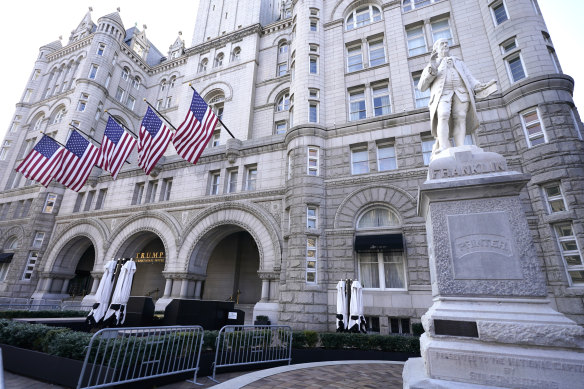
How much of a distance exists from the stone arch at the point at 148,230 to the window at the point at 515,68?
23.4 meters

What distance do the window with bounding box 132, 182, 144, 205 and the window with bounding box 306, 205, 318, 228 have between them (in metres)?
16.6

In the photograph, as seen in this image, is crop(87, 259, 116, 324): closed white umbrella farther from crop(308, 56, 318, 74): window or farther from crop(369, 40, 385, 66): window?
crop(369, 40, 385, 66): window

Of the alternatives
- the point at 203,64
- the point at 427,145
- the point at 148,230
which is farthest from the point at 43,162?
the point at 427,145

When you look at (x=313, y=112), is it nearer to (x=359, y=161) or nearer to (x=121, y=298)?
(x=359, y=161)

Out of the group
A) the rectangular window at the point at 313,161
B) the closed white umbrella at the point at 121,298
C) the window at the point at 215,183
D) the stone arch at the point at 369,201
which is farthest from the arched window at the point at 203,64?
the closed white umbrella at the point at 121,298

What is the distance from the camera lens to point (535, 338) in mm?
3898

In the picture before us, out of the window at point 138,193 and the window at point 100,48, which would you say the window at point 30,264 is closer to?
the window at point 138,193

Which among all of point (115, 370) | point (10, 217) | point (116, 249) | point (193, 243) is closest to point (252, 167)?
point (193, 243)

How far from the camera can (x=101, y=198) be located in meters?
27.2

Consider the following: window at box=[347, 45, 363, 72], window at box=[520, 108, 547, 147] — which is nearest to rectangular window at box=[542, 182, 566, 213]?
window at box=[520, 108, 547, 147]

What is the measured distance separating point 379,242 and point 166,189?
18383mm

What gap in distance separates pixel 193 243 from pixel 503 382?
64.2 ft

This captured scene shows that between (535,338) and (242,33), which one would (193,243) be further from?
(242,33)

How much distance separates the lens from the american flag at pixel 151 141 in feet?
59.6
